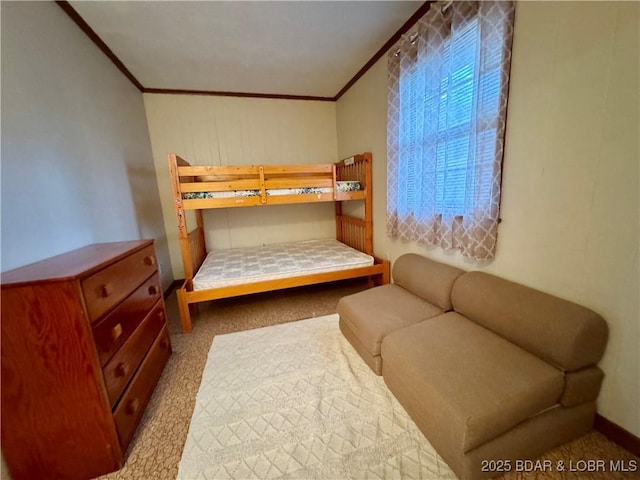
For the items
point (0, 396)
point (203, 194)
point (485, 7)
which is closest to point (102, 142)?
point (203, 194)

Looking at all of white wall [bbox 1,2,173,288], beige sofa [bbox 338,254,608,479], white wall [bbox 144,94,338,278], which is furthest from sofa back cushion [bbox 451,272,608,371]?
white wall [bbox 144,94,338,278]

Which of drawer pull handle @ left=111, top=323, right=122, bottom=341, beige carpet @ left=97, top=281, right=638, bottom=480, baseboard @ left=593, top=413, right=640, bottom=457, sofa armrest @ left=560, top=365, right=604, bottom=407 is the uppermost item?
drawer pull handle @ left=111, top=323, right=122, bottom=341

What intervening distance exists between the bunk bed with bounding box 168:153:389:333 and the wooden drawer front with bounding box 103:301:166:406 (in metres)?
0.56

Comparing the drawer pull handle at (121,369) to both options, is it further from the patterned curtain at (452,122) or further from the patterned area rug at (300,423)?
the patterned curtain at (452,122)

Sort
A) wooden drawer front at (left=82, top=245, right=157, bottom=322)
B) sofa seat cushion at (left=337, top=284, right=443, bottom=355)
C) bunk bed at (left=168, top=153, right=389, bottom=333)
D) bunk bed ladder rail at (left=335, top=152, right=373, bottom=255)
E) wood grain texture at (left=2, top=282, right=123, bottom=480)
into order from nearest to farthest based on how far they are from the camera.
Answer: wood grain texture at (left=2, top=282, right=123, bottom=480)
wooden drawer front at (left=82, top=245, right=157, bottom=322)
sofa seat cushion at (left=337, top=284, right=443, bottom=355)
bunk bed at (left=168, top=153, right=389, bottom=333)
bunk bed ladder rail at (left=335, top=152, right=373, bottom=255)

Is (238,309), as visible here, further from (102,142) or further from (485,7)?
(485,7)

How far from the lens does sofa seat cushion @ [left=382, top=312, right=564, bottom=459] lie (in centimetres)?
95

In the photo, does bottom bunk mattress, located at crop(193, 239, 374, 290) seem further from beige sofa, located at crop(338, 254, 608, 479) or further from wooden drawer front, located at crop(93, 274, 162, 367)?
beige sofa, located at crop(338, 254, 608, 479)

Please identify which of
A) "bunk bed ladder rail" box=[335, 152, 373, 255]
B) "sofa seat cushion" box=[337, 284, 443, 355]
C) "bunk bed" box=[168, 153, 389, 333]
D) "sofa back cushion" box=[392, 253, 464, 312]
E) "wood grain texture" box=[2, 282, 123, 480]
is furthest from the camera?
"bunk bed ladder rail" box=[335, 152, 373, 255]

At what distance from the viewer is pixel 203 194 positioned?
→ 2.39 m

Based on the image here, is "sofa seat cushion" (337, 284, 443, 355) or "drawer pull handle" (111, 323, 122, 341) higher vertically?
"drawer pull handle" (111, 323, 122, 341)

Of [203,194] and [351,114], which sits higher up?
[351,114]

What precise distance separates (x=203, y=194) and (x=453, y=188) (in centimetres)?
217

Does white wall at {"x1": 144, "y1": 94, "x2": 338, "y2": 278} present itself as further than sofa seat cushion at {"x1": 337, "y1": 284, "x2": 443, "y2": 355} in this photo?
Yes
